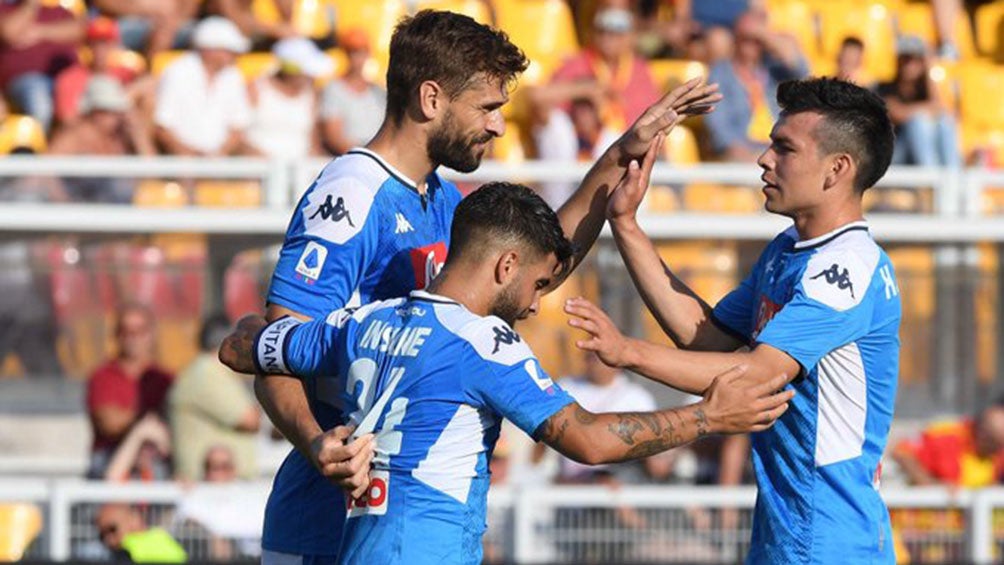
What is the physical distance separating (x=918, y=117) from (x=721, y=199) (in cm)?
160

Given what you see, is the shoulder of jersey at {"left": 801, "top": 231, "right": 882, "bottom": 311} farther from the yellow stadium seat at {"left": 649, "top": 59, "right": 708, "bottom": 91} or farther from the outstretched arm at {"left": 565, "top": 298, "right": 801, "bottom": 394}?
the yellow stadium seat at {"left": 649, "top": 59, "right": 708, "bottom": 91}

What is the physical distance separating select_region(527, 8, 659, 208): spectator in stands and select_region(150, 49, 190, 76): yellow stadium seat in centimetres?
224

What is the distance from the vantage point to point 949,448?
10.5 metres

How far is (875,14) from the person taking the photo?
1362 centimetres

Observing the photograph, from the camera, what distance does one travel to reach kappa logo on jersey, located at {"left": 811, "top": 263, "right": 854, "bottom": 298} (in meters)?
5.04

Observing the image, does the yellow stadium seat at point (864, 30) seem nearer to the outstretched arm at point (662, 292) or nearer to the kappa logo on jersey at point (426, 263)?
the outstretched arm at point (662, 292)

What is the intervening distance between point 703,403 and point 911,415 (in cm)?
635

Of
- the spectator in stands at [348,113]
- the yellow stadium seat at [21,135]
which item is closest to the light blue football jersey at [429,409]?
the spectator in stands at [348,113]

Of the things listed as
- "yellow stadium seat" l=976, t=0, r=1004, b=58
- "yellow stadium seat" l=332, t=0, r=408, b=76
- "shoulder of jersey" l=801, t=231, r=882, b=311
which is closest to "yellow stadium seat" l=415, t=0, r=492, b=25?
"yellow stadium seat" l=332, t=0, r=408, b=76

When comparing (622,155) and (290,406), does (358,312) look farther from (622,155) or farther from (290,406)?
(622,155)

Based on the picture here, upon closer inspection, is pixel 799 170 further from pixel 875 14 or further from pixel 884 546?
pixel 875 14

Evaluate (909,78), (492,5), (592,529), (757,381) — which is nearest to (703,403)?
(757,381)

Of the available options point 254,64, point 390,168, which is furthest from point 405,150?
point 254,64

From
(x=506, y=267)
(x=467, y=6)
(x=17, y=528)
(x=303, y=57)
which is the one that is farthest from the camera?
(x=467, y=6)
